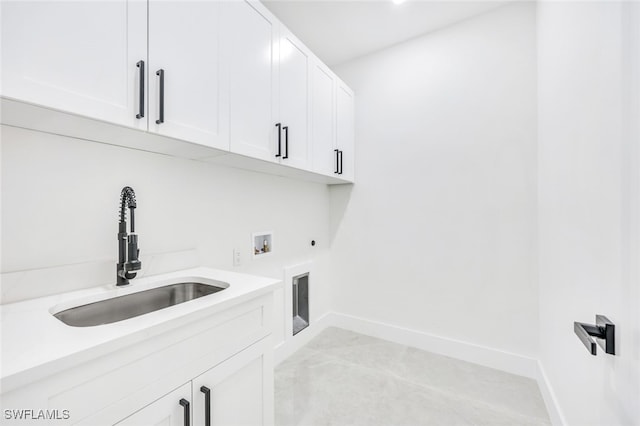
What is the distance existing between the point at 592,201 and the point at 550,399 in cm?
134

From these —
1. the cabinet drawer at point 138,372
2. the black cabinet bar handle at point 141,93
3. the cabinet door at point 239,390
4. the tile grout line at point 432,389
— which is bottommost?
the tile grout line at point 432,389

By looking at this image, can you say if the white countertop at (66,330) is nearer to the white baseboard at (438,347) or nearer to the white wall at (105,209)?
the white wall at (105,209)

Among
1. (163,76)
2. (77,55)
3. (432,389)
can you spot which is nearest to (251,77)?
(163,76)

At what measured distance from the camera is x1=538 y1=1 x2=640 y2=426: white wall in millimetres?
735

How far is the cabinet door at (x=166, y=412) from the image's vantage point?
752 millimetres

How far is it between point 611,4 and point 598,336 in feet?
3.32

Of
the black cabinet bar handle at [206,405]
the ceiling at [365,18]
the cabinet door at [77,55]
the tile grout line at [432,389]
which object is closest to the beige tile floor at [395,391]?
the tile grout line at [432,389]

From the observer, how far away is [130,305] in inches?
45.7

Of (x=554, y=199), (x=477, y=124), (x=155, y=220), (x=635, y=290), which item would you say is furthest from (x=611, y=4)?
(x=155, y=220)

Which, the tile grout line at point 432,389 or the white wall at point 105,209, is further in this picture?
the tile grout line at point 432,389

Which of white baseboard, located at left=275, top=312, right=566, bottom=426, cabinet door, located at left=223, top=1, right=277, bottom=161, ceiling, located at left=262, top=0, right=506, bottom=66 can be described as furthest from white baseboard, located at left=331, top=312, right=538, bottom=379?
ceiling, located at left=262, top=0, right=506, bottom=66

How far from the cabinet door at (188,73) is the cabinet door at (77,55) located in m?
0.06

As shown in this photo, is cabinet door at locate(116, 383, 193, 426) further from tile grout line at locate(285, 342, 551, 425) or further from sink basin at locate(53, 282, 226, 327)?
tile grout line at locate(285, 342, 551, 425)

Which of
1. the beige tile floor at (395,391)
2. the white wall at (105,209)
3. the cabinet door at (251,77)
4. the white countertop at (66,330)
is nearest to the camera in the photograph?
the white countertop at (66,330)
